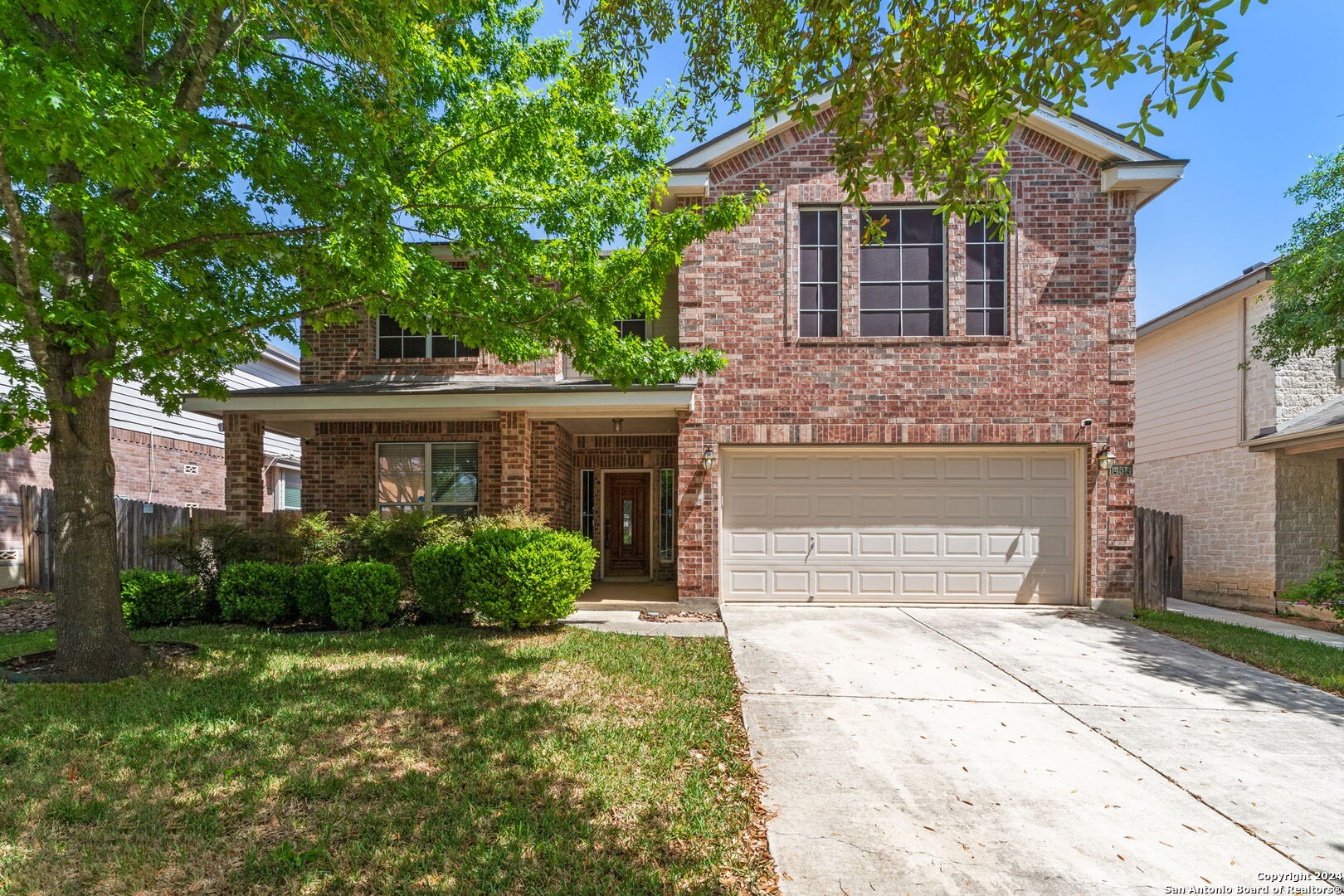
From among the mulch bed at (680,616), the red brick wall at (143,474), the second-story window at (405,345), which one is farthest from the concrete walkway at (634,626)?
the red brick wall at (143,474)

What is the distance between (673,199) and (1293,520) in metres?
12.3

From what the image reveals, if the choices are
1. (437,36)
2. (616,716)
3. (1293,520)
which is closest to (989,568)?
(1293,520)

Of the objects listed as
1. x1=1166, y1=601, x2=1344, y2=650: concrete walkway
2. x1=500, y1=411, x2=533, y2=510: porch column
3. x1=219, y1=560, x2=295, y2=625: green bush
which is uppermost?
x1=500, y1=411, x2=533, y2=510: porch column

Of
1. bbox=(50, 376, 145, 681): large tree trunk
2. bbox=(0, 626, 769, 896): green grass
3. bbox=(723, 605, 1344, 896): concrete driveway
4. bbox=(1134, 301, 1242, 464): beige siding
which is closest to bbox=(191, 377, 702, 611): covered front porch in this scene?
bbox=(50, 376, 145, 681): large tree trunk

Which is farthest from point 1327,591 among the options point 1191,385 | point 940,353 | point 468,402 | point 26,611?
point 26,611

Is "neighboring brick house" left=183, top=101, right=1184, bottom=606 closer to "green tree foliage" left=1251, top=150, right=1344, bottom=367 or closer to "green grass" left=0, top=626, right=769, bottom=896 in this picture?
"green tree foliage" left=1251, top=150, right=1344, bottom=367

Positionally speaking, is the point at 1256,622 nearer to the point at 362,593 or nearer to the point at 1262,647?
the point at 1262,647

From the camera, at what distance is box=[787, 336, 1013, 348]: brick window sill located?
9797 mm

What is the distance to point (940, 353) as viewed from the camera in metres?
9.86

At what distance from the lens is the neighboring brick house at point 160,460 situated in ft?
35.7

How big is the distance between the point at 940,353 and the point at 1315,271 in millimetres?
4937

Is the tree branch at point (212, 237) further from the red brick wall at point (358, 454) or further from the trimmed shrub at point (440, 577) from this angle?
the red brick wall at point (358, 454)

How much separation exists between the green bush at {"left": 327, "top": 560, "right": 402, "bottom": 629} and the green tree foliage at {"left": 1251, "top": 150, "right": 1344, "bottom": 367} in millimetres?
12964

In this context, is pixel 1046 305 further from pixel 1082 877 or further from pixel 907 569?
pixel 1082 877
